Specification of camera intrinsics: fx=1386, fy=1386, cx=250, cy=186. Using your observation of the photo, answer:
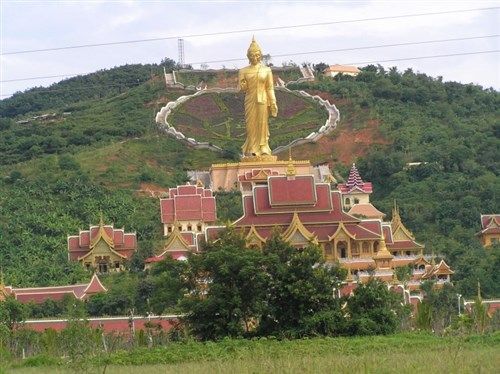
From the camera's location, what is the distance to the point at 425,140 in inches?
2251

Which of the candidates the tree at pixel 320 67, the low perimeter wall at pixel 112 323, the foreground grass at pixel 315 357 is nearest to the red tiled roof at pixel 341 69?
the tree at pixel 320 67

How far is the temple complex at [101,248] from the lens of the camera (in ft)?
133

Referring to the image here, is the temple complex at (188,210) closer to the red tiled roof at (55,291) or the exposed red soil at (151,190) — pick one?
the exposed red soil at (151,190)

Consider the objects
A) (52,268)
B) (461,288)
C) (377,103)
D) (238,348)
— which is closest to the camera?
(238,348)

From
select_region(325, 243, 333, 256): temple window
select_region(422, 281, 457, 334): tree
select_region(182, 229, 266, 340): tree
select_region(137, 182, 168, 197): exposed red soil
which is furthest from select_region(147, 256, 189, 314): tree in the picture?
select_region(137, 182, 168, 197): exposed red soil

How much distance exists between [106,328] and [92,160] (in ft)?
83.4

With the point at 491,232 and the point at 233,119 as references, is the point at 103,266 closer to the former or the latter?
the point at 491,232

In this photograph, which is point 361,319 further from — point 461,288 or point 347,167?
point 347,167

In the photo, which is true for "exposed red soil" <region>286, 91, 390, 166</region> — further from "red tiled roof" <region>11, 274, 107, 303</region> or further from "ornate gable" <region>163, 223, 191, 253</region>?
"red tiled roof" <region>11, 274, 107, 303</region>

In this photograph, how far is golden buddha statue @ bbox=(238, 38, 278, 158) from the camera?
43.2 metres

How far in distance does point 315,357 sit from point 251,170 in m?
27.4

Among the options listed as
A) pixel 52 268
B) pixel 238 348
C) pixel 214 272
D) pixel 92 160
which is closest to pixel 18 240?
pixel 52 268

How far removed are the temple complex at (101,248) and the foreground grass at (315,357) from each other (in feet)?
63.4

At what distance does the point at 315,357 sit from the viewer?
721 inches
